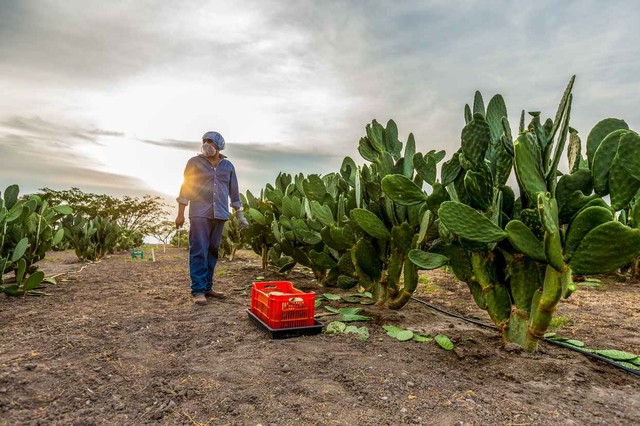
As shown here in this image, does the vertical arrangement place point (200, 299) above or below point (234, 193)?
below

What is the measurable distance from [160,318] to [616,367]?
2.37m

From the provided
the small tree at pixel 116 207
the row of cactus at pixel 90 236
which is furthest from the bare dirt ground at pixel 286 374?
the small tree at pixel 116 207

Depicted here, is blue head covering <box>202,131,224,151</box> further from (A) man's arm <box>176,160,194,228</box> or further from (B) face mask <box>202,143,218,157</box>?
(A) man's arm <box>176,160,194,228</box>

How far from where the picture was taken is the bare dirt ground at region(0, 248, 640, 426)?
1259 mm

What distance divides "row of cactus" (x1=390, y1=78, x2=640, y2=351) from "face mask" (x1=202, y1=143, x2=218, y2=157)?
69.0 inches

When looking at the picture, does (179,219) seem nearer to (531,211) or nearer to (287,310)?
(287,310)

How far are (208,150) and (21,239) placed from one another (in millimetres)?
1740

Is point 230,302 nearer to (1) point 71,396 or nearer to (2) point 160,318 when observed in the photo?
(2) point 160,318

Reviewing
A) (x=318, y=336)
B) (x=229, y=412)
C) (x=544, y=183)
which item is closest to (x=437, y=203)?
(x=544, y=183)

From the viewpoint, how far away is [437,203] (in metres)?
1.99

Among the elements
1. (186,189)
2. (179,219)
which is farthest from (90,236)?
(186,189)

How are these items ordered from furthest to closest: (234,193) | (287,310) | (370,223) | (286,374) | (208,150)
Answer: (234,193) < (208,150) < (370,223) < (287,310) < (286,374)

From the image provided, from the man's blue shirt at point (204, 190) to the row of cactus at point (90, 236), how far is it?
12.1 ft

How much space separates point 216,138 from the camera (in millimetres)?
3240
